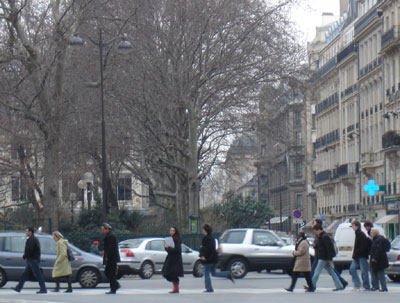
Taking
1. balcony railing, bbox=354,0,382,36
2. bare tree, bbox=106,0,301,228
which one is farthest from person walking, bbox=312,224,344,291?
balcony railing, bbox=354,0,382,36

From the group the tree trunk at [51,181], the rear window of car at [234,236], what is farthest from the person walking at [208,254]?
the tree trunk at [51,181]

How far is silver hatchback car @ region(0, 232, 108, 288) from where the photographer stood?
28.9 metres

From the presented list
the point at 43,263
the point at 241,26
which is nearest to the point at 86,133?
the point at 241,26

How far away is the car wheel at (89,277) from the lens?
29.1 meters

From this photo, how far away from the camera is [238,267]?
110 ft

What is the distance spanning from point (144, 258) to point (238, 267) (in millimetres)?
4728

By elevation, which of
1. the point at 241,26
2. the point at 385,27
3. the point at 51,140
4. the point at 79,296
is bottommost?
the point at 79,296

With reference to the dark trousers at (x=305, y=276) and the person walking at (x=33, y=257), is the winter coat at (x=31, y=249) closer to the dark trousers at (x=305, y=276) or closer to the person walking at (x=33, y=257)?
the person walking at (x=33, y=257)

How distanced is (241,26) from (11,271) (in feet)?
68.0

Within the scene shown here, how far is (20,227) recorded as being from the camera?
48781 millimetres

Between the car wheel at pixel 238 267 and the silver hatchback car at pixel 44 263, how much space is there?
17.9 ft

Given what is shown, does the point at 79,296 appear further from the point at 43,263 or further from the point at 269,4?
the point at 269,4

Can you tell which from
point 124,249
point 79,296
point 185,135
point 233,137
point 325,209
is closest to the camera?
point 79,296

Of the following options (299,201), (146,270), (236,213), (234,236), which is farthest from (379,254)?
(299,201)
